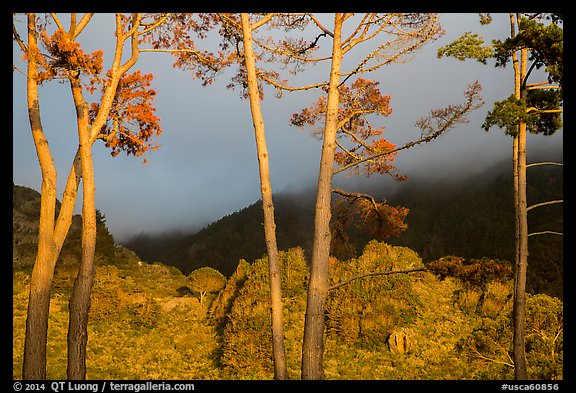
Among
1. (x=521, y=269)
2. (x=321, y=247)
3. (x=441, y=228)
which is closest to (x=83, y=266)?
(x=321, y=247)

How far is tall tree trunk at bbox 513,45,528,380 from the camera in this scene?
8461 millimetres

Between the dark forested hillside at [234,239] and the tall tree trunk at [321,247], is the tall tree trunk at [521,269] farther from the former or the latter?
the dark forested hillside at [234,239]

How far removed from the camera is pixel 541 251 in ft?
72.4

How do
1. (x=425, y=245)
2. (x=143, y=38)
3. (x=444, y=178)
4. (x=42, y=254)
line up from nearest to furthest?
(x=42, y=254)
(x=143, y=38)
(x=425, y=245)
(x=444, y=178)

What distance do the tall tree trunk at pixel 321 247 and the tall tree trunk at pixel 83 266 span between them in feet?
13.5

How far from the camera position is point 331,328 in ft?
55.9

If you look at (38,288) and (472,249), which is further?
(472,249)

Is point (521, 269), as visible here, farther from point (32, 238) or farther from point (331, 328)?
point (32, 238)

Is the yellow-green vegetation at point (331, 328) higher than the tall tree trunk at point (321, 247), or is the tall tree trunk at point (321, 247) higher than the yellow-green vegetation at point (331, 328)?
the tall tree trunk at point (321, 247)

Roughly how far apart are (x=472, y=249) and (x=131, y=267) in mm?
28066

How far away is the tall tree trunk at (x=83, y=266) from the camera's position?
7.69 m

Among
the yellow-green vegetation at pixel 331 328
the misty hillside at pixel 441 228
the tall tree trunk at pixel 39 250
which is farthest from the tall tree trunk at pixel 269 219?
the misty hillside at pixel 441 228
